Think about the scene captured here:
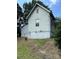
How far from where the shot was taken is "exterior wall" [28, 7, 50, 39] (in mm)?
2053

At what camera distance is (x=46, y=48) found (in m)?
2.03

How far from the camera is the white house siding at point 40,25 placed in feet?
6.73

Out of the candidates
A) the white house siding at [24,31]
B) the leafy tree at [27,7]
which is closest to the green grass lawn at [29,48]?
the white house siding at [24,31]

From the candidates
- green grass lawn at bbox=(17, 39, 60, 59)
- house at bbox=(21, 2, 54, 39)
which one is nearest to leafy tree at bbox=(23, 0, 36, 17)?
house at bbox=(21, 2, 54, 39)

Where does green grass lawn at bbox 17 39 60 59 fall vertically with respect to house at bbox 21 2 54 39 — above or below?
below

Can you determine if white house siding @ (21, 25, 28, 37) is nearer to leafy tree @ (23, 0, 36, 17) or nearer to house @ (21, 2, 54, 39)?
house @ (21, 2, 54, 39)

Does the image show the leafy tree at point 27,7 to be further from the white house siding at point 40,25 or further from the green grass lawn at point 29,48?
the green grass lawn at point 29,48

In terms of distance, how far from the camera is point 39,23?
205cm

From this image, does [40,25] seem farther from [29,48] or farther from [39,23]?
[29,48]

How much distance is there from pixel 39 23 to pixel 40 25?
0.9 inches

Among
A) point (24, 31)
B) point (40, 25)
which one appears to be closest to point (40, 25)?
point (40, 25)

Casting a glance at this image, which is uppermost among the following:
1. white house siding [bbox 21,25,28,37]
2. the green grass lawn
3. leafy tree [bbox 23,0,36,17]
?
leafy tree [bbox 23,0,36,17]

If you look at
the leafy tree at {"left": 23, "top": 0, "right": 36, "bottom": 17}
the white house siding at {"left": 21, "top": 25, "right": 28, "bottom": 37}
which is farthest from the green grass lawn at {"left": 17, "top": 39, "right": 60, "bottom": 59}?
the leafy tree at {"left": 23, "top": 0, "right": 36, "bottom": 17}
